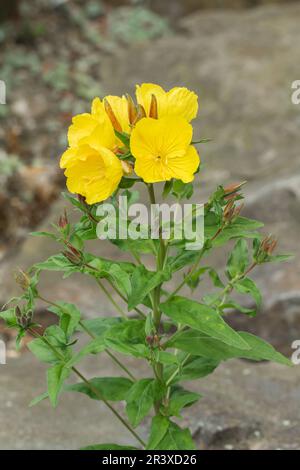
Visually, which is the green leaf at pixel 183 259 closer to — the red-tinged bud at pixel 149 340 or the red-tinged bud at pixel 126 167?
the red-tinged bud at pixel 149 340

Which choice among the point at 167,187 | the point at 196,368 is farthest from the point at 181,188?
the point at 196,368

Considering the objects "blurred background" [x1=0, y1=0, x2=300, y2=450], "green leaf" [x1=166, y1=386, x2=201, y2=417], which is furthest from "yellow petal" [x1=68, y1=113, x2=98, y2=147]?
"blurred background" [x1=0, y1=0, x2=300, y2=450]

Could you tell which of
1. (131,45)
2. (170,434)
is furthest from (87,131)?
(131,45)

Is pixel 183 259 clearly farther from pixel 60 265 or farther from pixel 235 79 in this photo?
pixel 235 79

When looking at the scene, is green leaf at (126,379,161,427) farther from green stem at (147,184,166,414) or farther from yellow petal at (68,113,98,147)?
yellow petal at (68,113,98,147)

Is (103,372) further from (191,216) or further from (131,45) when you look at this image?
(131,45)

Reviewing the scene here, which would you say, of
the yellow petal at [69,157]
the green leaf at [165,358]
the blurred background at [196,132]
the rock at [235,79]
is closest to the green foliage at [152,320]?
the green leaf at [165,358]
